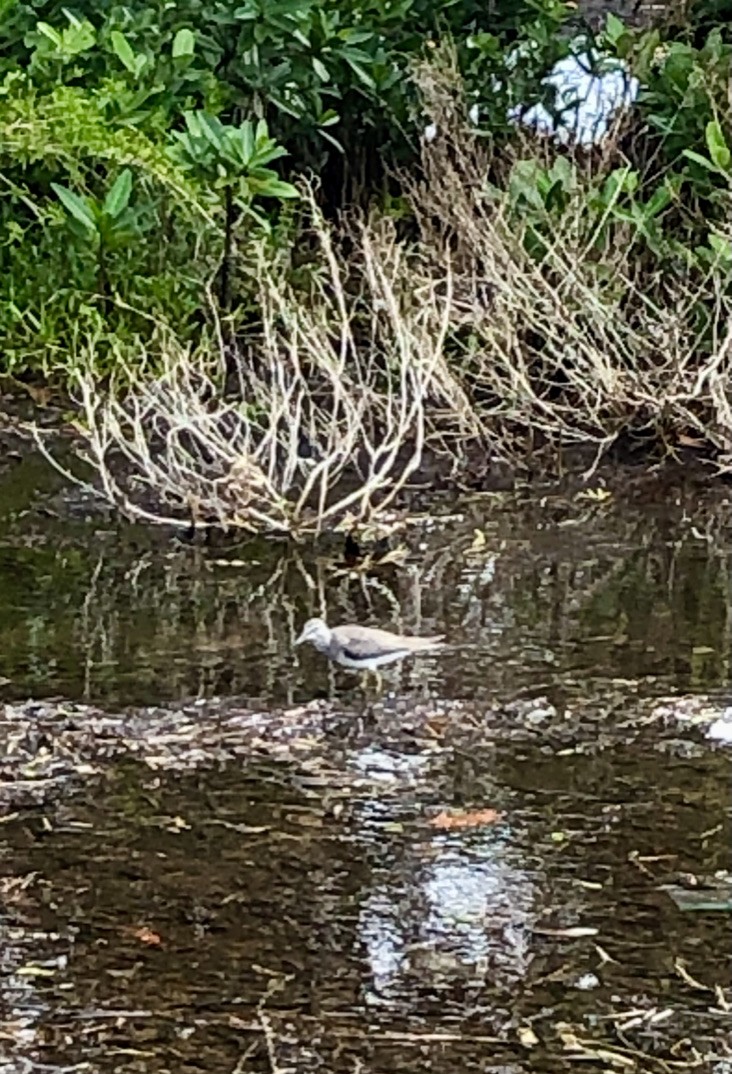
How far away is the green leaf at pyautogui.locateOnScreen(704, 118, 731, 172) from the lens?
773cm

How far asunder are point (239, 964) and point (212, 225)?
15.6 ft

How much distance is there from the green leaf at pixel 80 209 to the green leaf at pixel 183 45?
94 centimetres

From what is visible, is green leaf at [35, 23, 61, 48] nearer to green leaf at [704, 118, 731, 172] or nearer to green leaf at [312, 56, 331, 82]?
green leaf at [312, 56, 331, 82]

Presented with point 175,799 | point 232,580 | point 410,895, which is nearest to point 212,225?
point 232,580

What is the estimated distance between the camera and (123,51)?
324 inches

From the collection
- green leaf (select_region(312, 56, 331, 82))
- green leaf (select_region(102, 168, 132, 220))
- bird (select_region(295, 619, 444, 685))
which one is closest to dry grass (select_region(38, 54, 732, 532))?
green leaf (select_region(102, 168, 132, 220))

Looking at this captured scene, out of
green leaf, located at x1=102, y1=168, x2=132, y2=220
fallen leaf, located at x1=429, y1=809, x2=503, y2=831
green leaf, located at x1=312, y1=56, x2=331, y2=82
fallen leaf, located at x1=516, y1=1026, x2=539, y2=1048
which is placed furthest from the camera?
green leaf, located at x1=312, y1=56, x2=331, y2=82

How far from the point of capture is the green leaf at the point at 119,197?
25.2 feet

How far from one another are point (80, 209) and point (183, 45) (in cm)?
106

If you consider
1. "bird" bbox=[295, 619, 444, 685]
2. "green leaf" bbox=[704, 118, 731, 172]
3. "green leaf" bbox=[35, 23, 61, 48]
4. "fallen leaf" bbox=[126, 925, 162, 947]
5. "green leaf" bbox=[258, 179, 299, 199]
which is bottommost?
"fallen leaf" bbox=[126, 925, 162, 947]

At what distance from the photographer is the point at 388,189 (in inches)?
356

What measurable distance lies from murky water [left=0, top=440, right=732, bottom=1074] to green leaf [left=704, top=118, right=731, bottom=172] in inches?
84.1

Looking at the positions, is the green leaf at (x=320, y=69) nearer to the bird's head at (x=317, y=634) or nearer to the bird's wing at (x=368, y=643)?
the bird's head at (x=317, y=634)

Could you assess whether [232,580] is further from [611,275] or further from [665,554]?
[611,275]
